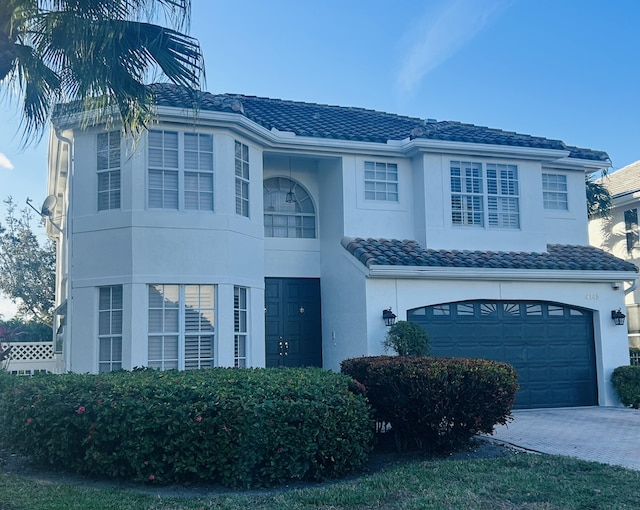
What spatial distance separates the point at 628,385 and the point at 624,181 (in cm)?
1018

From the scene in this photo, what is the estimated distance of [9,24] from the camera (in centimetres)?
809

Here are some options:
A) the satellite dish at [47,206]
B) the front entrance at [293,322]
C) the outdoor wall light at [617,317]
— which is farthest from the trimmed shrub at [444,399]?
the satellite dish at [47,206]

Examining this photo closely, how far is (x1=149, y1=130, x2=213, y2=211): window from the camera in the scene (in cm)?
1286

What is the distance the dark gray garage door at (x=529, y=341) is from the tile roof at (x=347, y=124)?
3843mm

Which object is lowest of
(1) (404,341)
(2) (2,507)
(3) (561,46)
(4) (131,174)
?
(2) (2,507)

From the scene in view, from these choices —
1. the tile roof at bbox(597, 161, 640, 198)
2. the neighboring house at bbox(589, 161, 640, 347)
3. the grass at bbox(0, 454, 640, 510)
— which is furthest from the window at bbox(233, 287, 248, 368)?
the tile roof at bbox(597, 161, 640, 198)

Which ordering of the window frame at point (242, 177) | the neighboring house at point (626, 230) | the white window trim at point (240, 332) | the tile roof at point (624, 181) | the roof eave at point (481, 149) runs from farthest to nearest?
the tile roof at point (624, 181) < the neighboring house at point (626, 230) < the roof eave at point (481, 149) < the window frame at point (242, 177) < the white window trim at point (240, 332)

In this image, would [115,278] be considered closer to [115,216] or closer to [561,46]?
[115,216]

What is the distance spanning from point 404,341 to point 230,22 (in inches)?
269

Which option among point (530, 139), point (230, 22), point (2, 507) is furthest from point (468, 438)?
point (530, 139)

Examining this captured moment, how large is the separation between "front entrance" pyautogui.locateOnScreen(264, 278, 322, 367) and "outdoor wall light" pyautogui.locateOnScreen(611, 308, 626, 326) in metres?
6.71

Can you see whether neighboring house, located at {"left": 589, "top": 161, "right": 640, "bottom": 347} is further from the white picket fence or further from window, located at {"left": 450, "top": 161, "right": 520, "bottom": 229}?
the white picket fence

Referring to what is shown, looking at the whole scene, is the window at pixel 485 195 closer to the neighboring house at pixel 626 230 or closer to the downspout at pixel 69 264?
the neighboring house at pixel 626 230

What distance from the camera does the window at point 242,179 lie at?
539 inches
